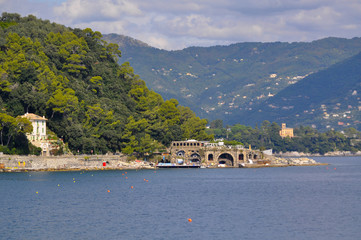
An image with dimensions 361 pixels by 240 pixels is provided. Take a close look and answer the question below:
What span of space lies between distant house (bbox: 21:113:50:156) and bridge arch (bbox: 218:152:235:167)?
48069 millimetres

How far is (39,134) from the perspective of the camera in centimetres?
13925

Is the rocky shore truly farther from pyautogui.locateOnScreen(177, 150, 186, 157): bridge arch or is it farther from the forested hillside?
pyautogui.locateOnScreen(177, 150, 186, 157): bridge arch

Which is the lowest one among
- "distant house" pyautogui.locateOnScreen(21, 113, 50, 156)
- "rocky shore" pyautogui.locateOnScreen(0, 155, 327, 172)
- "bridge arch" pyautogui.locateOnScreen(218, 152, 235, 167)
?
"rocky shore" pyautogui.locateOnScreen(0, 155, 327, 172)

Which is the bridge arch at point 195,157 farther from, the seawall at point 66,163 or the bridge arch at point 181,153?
the seawall at point 66,163

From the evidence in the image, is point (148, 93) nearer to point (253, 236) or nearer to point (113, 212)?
point (113, 212)

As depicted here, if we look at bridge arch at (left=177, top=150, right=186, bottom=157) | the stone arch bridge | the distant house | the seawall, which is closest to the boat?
the stone arch bridge

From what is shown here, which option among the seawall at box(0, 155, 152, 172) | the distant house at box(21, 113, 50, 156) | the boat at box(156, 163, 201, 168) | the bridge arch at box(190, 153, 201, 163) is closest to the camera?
the seawall at box(0, 155, 152, 172)

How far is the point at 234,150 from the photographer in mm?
170000

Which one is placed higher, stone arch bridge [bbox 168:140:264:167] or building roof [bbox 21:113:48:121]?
building roof [bbox 21:113:48:121]

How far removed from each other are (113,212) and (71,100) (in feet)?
251

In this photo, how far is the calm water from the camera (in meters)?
61.2

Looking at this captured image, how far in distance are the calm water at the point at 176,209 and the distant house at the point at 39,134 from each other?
769 inches

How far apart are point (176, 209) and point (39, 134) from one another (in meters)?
68.9

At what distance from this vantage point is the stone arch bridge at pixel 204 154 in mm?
168875
